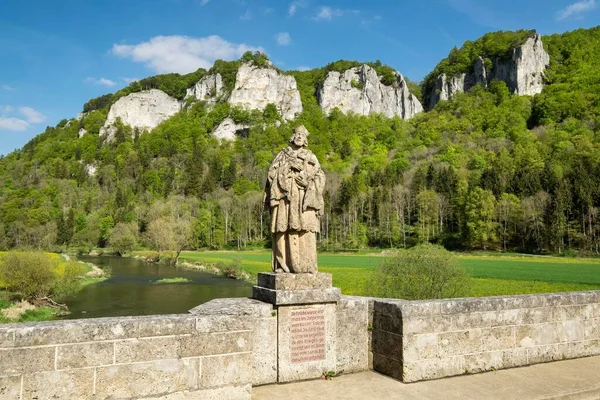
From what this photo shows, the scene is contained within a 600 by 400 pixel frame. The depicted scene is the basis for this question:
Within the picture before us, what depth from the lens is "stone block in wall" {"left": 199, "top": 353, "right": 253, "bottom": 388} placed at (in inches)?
221

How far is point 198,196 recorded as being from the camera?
129000 mm

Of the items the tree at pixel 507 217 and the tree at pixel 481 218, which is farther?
the tree at pixel 481 218

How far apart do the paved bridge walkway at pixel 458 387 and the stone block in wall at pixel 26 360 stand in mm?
2601

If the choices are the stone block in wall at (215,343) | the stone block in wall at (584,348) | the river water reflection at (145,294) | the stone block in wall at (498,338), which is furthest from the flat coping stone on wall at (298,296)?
the river water reflection at (145,294)

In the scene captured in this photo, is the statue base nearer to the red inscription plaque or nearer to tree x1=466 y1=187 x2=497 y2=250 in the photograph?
the red inscription plaque

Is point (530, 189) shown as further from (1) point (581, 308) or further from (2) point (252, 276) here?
(1) point (581, 308)

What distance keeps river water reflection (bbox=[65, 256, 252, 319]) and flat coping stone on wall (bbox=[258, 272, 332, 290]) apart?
85.2 ft

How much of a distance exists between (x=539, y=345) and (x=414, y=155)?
440ft

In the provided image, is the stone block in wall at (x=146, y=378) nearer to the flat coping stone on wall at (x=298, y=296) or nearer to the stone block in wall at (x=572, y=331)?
the flat coping stone on wall at (x=298, y=296)

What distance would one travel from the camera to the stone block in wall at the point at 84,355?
16.3 ft

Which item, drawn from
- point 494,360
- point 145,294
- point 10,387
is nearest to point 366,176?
point 145,294

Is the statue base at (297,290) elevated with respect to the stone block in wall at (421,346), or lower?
elevated

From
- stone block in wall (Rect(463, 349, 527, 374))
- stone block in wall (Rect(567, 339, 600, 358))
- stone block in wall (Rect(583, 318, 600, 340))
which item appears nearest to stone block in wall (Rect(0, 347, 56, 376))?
stone block in wall (Rect(463, 349, 527, 374))

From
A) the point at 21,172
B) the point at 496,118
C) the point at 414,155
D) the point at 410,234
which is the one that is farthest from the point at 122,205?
the point at 496,118
